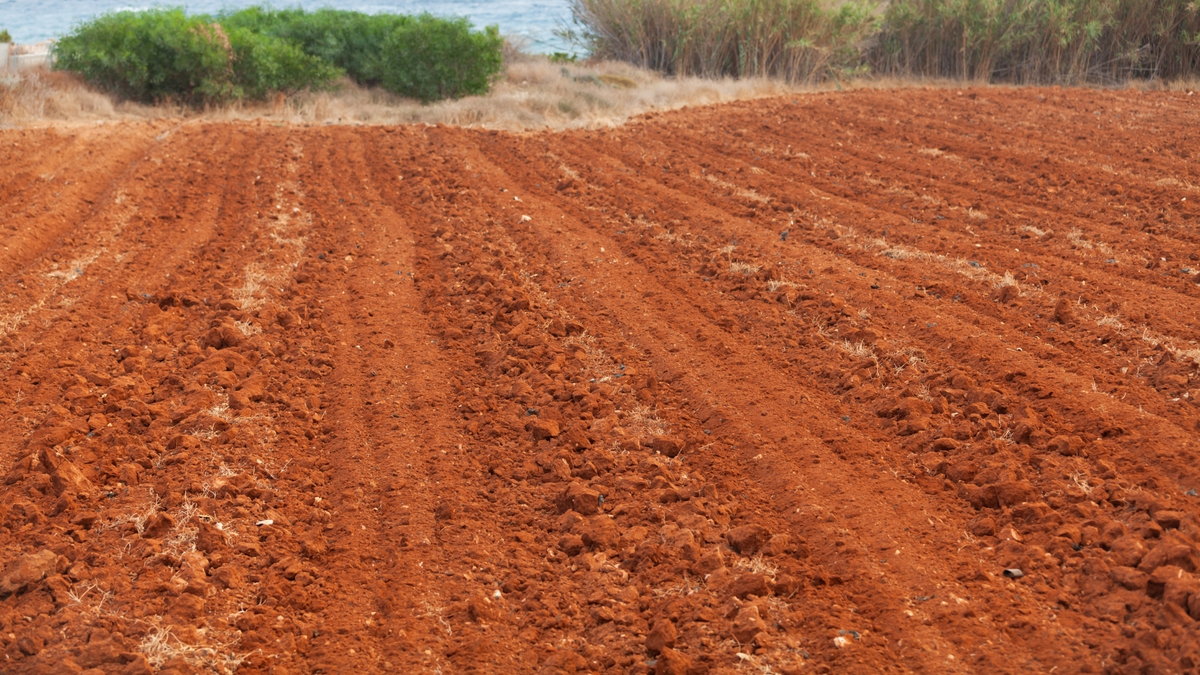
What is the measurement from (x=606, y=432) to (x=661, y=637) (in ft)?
4.66

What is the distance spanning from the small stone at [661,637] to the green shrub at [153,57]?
13.7m

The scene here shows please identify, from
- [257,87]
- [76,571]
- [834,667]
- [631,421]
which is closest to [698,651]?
[834,667]

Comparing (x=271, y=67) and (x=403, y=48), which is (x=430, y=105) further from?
(x=271, y=67)

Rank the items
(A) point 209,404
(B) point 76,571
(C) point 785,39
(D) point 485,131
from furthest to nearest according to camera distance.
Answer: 1. (C) point 785,39
2. (D) point 485,131
3. (A) point 209,404
4. (B) point 76,571

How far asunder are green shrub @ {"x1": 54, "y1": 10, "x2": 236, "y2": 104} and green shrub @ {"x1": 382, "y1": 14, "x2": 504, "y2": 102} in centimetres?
272

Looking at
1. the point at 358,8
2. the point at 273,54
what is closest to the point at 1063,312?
the point at 273,54

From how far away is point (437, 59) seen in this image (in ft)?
51.3

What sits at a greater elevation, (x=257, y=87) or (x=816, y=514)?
(x=257, y=87)

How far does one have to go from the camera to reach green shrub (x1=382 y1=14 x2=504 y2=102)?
15.6 meters

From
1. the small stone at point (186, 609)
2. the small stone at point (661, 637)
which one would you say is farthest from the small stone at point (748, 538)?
the small stone at point (186, 609)

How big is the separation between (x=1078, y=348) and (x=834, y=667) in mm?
2886

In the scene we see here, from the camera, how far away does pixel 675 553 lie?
3.40 metres

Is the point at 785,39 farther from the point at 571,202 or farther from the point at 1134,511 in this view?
the point at 1134,511

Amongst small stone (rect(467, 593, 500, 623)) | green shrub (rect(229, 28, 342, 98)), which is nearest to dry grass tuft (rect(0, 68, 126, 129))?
green shrub (rect(229, 28, 342, 98))
